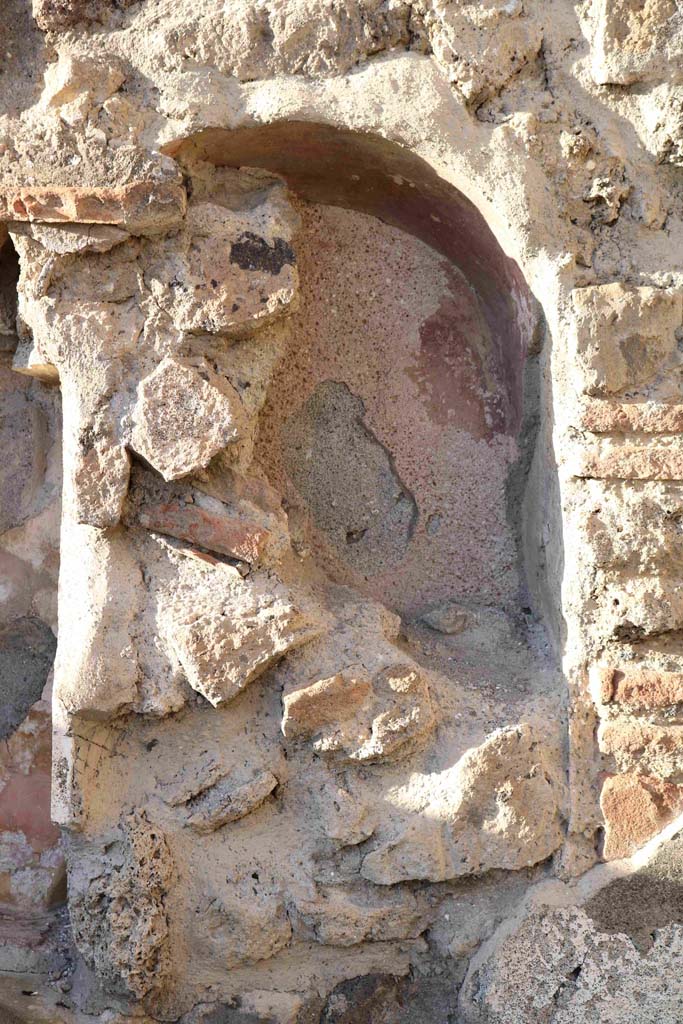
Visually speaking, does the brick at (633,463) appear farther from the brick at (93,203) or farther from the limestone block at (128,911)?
the limestone block at (128,911)

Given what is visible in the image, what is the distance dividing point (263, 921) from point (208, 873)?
0.42ft

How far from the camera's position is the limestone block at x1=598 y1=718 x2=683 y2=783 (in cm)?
183

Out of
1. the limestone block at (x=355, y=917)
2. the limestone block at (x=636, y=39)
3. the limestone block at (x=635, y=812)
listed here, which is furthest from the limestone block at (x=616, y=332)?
the limestone block at (x=355, y=917)

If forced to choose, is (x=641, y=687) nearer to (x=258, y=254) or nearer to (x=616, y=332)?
(x=616, y=332)

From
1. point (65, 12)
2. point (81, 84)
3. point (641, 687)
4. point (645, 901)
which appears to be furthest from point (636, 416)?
point (65, 12)

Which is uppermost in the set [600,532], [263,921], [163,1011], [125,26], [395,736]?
[125,26]

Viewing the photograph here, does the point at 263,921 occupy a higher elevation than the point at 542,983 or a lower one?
higher

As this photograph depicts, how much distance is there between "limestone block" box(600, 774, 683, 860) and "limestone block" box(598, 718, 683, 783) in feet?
0.07

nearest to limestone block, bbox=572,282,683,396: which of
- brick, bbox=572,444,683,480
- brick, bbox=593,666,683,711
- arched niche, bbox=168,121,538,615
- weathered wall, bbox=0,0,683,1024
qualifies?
weathered wall, bbox=0,0,683,1024

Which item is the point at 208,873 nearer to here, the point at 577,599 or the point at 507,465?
the point at 577,599

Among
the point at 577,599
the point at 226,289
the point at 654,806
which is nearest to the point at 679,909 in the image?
the point at 654,806

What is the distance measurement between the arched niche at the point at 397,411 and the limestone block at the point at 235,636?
0.75 ft

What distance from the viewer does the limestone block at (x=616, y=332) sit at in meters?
1.77

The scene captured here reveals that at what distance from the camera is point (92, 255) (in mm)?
1840
